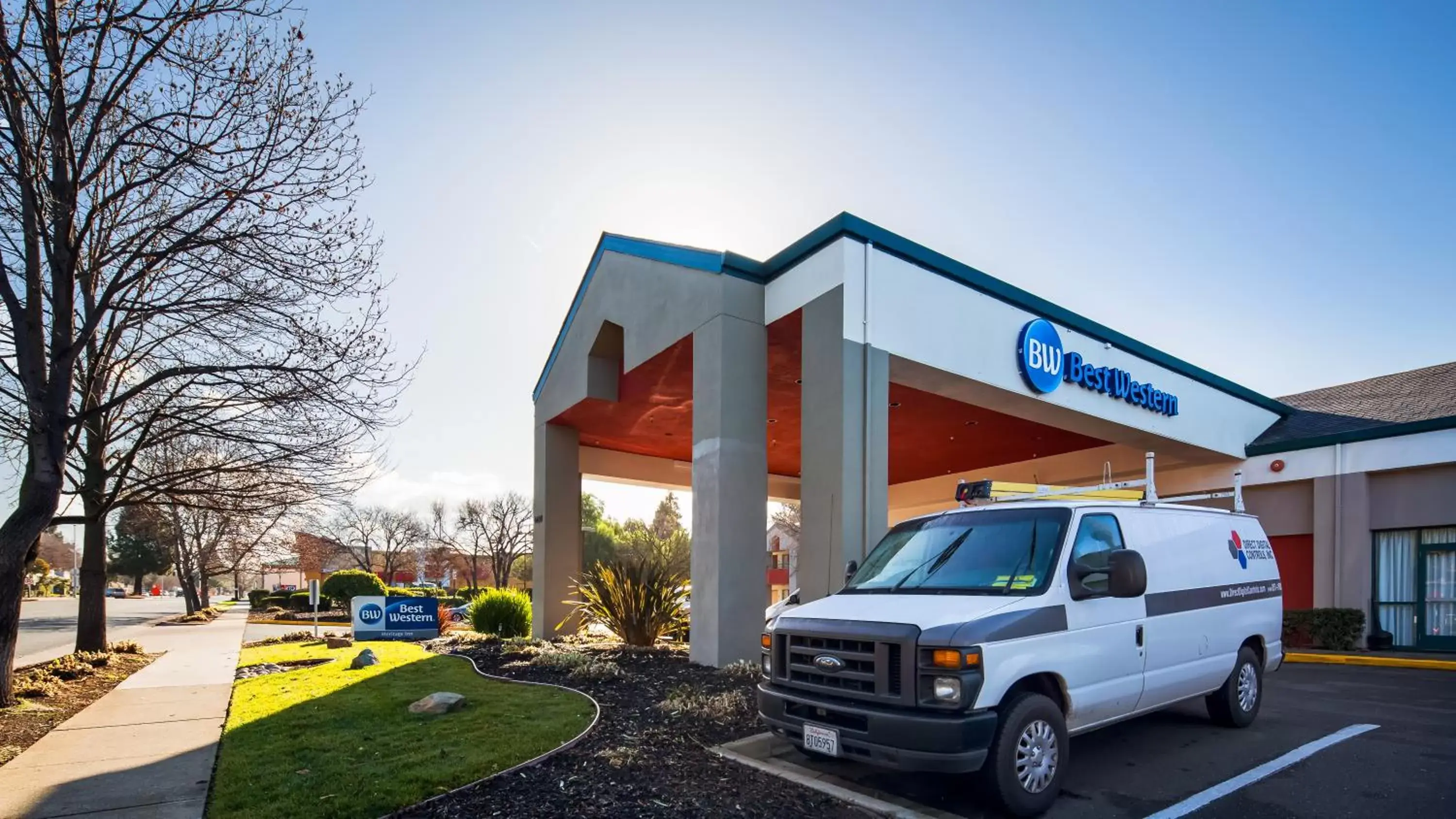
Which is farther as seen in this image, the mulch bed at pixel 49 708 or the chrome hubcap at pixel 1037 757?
the mulch bed at pixel 49 708

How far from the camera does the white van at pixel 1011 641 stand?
5.09 meters

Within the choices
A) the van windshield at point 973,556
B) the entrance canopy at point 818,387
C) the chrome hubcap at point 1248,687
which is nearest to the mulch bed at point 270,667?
the entrance canopy at point 818,387

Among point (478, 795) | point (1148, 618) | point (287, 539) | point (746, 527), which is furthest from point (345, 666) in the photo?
point (287, 539)

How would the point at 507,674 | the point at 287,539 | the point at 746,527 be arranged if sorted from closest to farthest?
the point at 507,674 < the point at 746,527 < the point at 287,539

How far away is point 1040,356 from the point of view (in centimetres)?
1359

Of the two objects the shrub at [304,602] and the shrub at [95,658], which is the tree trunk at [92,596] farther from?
the shrub at [304,602]

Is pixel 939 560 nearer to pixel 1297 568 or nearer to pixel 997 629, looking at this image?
pixel 997 629

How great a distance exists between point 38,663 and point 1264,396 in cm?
2589

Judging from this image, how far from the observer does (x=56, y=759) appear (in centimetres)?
715

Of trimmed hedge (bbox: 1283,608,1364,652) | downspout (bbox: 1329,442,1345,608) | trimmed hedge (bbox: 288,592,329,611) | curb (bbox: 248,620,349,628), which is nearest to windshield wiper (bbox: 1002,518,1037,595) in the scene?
trimmed hedge (bbox: 1283,608,1364,652)

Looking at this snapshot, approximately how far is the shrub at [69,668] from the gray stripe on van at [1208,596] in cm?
1395

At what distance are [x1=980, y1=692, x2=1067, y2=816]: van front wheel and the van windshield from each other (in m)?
0.77

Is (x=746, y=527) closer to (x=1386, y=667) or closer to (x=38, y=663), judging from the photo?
(x=1386, y=667)

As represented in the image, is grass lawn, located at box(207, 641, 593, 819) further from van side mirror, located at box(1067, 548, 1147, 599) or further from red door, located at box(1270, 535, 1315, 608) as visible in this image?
red door, located at box(1270, 535, 1315, 608)
